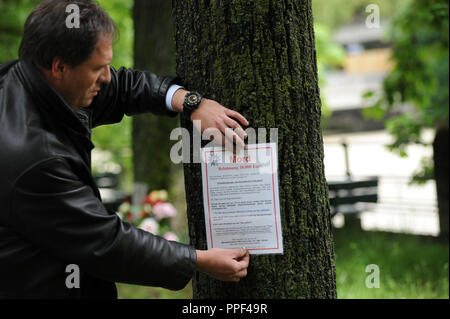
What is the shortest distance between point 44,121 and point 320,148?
1.14m

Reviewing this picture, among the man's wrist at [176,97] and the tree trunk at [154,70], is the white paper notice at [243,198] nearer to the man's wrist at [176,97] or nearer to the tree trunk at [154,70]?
the man's wrist at [176,97]

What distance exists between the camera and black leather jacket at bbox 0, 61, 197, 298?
5.87 ft

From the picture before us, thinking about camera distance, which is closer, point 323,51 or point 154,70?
point 154,70

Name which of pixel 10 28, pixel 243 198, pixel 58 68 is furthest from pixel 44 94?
pixel 10 28

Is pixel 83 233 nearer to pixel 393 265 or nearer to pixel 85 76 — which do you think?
pixel 85 76

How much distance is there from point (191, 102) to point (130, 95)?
1.17 ft

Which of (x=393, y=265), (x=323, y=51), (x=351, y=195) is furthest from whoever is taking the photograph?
(x=323, y=51)

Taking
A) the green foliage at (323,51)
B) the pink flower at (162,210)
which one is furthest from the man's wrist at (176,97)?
the green foliage at (323,51)

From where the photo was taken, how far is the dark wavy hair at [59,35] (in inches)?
72.3

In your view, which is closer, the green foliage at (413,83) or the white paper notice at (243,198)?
the white paper notice at (243,198)

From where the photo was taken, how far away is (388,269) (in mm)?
5625

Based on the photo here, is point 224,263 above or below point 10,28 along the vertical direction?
below
